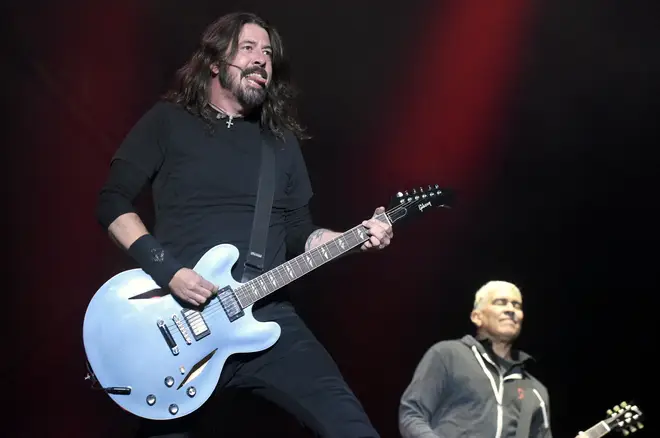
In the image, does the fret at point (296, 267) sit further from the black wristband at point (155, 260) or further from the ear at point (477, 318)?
the ear at point (477, 318)

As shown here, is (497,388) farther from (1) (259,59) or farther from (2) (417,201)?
(1) (259,59)

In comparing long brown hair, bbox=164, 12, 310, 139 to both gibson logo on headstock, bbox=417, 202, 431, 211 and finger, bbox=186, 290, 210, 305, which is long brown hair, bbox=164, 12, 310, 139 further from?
finger, bbox=186, 290, 210, 305

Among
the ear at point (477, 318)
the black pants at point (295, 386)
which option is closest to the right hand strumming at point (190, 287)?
the black pants at point (295, 386)

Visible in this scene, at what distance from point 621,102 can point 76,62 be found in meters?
3.59

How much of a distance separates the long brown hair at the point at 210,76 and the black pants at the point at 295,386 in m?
0.82

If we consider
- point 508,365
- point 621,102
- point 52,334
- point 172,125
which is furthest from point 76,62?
point 621,102

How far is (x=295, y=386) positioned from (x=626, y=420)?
9.29ft

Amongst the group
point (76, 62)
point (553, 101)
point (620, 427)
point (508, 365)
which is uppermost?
point (76, 62)

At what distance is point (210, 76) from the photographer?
3.24 metres

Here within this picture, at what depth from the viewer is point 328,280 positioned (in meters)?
5.42

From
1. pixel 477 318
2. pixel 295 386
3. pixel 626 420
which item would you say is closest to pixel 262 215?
pixel 295 386

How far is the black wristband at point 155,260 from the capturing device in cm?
262

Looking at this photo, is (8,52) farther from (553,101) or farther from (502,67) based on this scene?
(553,101)

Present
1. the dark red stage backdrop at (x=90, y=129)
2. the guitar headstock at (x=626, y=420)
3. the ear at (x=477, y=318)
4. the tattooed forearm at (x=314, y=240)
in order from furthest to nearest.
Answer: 1. the ear at (x=477, y=318)
2. the guitar headstock at (x=626, y=420)
3. the dark red stage backdrop at (x=90, y=129)
4. the tattooed forearm at (x=314, y=240)
